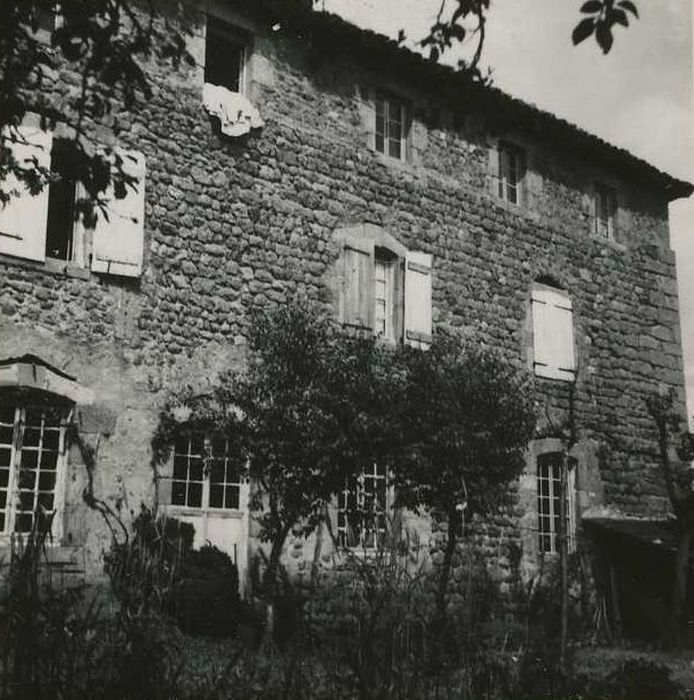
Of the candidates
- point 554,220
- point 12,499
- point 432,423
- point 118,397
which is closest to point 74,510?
point 12,499

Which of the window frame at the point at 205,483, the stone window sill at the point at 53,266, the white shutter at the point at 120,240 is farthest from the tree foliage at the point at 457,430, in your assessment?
the stone window sill at the point at 53,266

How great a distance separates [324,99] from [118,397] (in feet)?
15.1

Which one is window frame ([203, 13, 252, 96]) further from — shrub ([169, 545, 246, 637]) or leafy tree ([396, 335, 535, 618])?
shrub ([169, 545, 246, 637])

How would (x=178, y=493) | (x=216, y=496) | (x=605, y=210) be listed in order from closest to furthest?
1. (x=178, y=493)
2. (x=216, y=496)
3. (x=605, y=210)

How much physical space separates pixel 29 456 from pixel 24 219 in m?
2.19

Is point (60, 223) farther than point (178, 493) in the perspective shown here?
No

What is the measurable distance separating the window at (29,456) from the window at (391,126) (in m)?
5.59

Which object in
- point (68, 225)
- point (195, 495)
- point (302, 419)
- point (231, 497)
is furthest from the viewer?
point (231, 497)

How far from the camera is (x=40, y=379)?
8188 mm

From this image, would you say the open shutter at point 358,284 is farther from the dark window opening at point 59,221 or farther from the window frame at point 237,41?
the dark window opening at point 59,221

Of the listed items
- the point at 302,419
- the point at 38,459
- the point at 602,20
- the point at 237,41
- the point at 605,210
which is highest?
the point at 237,41

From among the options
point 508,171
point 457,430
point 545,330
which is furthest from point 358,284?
point 508,171

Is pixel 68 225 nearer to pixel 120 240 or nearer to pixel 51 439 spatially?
pixel 120 240

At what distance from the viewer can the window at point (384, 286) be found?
10.8 metres
